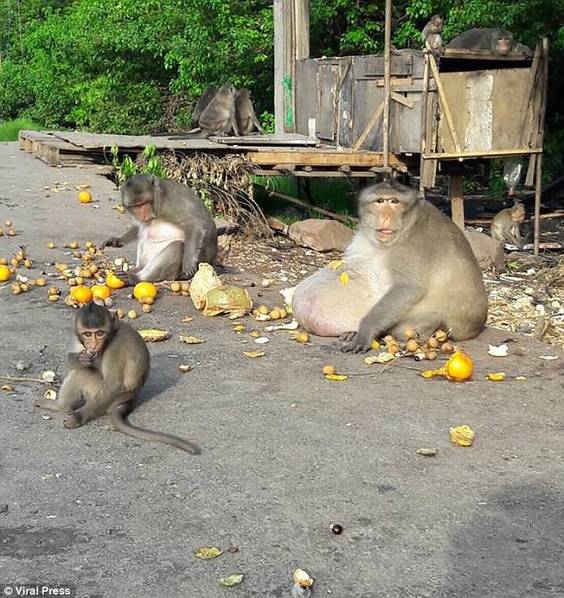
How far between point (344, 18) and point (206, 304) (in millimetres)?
13270

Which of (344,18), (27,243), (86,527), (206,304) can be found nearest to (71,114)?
(344,18)

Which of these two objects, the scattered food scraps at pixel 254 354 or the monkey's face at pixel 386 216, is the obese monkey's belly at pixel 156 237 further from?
the monkey's face at pixel 386 216

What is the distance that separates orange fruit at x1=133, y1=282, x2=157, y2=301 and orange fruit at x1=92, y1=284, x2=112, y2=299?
0.71 feet

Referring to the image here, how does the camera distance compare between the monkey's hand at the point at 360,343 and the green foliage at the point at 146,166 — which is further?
the green foliage at the point at 146,166

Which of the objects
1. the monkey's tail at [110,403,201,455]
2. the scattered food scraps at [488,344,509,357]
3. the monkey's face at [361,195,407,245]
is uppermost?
the monkey's face at [361,195,407,245]

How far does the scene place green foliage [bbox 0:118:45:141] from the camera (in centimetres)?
2598

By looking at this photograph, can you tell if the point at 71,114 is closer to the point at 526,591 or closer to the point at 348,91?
the point at 348,91

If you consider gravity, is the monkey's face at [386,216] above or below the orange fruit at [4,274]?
above

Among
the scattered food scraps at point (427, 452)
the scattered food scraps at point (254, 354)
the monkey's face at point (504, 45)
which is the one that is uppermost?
the monkey's face at point (504, 45)

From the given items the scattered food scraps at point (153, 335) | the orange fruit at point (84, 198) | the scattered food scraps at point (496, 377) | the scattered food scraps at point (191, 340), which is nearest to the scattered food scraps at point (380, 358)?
the scattered food scraps at point (496, 377)

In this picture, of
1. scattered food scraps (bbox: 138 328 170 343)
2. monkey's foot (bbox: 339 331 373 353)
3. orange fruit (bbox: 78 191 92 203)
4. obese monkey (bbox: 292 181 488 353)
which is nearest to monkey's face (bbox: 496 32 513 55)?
orange fruit (bbox: 78 191 92 203)

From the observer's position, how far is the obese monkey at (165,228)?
308 inches

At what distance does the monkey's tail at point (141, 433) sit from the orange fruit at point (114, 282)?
9.74 feet

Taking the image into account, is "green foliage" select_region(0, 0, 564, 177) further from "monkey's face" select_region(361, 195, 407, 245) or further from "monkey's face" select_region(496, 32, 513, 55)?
"monkey's face" select_region(361, 195, 407, 245)
